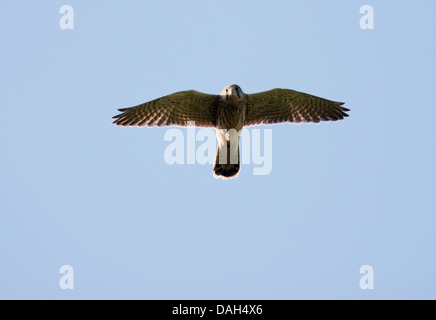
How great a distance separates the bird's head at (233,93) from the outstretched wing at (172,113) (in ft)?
1.01

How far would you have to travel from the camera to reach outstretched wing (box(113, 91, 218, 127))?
37.8ft

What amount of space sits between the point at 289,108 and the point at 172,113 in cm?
227

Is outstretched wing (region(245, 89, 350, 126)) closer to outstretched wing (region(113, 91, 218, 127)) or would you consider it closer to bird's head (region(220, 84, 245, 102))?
bird's head (region(220, 84, 245, 102))

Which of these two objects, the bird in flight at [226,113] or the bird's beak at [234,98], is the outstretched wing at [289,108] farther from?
the bird's beak at [234,98]

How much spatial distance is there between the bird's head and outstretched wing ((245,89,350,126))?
1.04 ft

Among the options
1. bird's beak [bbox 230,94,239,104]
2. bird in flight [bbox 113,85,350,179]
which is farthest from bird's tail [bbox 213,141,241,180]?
bird's beak [bbox 230,94,239,104]

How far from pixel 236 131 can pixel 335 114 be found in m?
2.04

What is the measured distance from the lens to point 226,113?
37.2ft

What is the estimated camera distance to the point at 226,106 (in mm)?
11281

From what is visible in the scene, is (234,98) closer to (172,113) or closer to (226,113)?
(226,113)

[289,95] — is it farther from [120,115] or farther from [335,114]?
[120,115]

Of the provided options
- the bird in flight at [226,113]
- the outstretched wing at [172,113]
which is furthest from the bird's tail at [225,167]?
the outstretched wing at [172,113]
